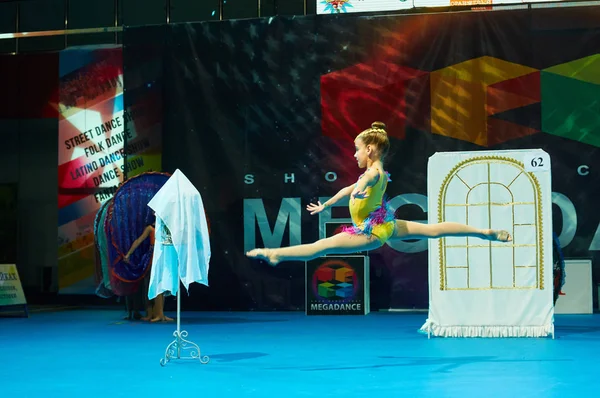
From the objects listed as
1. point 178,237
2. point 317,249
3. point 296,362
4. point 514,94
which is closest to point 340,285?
point 514,94

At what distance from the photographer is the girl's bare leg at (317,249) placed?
20.3 feet

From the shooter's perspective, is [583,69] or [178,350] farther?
[583,69]

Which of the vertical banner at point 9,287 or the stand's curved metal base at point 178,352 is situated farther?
the vertical banner at point 9,287

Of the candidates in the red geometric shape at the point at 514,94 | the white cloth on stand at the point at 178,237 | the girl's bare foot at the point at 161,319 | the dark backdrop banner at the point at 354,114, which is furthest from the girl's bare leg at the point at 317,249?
the red geometric shape at the point at 514,94

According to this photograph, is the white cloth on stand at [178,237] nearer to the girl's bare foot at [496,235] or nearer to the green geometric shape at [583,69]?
the girl's bare foot at [496,235]

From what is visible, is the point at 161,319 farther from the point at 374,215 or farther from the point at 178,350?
the point at 374,215

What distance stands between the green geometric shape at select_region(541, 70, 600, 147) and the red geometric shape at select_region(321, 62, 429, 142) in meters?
1.62

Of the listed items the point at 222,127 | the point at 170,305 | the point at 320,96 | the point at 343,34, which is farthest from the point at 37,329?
the point at 343,34

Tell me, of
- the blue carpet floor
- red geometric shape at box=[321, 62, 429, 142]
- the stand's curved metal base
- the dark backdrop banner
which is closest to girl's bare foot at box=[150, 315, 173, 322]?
the blue carpet floor

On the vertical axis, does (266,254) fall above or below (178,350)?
above

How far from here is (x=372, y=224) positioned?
255 inches

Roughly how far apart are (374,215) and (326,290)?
4485mm

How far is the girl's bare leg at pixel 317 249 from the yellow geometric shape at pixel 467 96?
16.3ft

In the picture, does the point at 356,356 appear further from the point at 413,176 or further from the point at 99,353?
the point at 413,176
